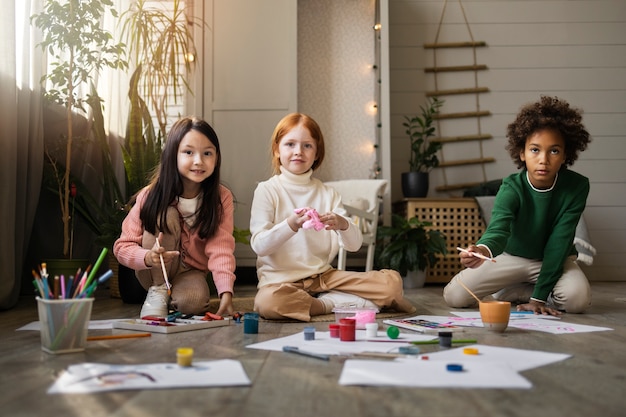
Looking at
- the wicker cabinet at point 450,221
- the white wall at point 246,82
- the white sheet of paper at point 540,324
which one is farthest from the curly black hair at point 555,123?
the white wall at point 246,82

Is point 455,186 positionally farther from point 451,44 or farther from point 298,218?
point 298,218

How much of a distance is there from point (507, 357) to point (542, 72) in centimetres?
378

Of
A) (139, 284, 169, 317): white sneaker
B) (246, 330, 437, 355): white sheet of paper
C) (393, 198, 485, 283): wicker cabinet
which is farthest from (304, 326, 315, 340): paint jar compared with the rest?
(393, 198, 485, 283): wicker cabinet

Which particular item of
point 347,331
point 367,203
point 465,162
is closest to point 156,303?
point 347,331

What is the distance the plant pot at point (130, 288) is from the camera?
303 centimetres

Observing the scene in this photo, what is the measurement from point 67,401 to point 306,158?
1544 millimetres

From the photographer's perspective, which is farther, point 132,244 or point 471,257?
point 132,244

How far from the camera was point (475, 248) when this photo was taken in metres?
2.24

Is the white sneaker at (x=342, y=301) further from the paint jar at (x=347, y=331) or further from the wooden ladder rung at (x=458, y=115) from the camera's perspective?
the wooden ladder rung at (x=458, y=115)

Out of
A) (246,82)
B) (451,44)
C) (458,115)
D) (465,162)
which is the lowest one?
(465,162)

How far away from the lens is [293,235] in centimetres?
235

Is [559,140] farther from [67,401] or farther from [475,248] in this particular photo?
[67,401]

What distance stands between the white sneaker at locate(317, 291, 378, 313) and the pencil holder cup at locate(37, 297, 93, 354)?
3.44 ft

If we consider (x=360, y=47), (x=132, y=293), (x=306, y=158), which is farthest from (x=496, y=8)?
(x=132, y=293)
